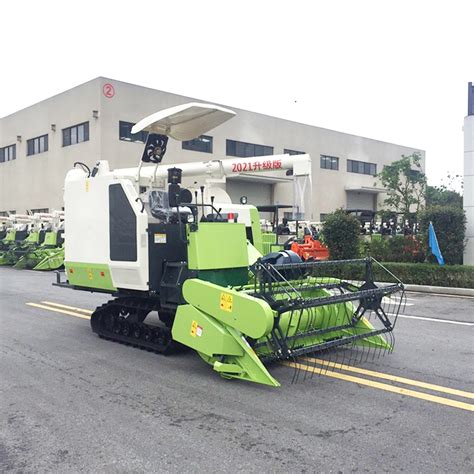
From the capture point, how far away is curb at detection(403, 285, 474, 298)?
12.1 m

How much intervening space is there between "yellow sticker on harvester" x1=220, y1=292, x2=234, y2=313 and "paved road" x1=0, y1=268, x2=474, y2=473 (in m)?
0.76


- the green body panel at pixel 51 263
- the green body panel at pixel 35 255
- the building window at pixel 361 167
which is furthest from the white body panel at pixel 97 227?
the building window at pixel 361 167

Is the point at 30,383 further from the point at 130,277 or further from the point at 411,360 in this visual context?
the point at 411,360

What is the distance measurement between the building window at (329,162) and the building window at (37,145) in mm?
21515

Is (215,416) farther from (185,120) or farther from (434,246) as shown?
(434,246)

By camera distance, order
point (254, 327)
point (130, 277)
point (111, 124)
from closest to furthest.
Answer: point (254, 327) → point (130, 277) → point (111, 124)

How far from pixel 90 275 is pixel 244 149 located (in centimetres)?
2968

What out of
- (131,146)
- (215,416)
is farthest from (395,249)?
(131,146)

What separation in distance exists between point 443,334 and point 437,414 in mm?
3536

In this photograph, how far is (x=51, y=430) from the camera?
408 cm

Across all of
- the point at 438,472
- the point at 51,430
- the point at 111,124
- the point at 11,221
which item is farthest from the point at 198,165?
the point at 111,124

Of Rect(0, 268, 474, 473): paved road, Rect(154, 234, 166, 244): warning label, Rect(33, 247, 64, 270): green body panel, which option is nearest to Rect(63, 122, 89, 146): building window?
Rect(33, 247, 64, 270): green body panel

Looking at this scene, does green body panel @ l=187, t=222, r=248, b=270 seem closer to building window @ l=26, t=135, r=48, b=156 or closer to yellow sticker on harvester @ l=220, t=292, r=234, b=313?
yellow sticker on harvester @ l=220, t=292, r=234, b=313

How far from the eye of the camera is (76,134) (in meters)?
30.6
